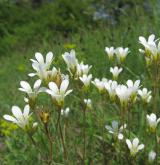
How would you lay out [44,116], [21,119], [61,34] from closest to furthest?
1. [44,116]
2. [21,119]
3. [61,34]

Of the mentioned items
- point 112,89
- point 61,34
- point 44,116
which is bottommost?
point 44,116

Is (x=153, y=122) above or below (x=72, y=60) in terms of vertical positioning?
below

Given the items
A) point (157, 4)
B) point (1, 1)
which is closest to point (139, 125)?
point (157, 4)

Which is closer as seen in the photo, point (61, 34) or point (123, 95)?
point (123, 95)

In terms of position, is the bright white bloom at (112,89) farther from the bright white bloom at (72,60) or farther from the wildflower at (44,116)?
the wildflower at (44,116)

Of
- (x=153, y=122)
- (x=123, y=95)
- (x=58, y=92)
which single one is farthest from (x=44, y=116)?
(x=153, y=122)

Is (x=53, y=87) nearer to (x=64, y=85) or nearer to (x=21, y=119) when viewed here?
(x=64, y=85)

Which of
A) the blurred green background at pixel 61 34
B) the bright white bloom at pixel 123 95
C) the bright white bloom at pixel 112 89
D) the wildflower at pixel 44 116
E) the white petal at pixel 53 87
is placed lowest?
the wildflower at pixel 44 116

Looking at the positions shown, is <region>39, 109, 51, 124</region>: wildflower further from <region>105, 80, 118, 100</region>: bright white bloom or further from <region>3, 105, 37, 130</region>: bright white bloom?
<region>105, 80, 118, 100</region>: bright white bloom

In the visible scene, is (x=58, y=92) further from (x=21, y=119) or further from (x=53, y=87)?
(x=21, y=119)

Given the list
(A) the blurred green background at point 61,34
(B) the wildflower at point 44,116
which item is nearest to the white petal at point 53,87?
(B) the wildflower at point 44,116

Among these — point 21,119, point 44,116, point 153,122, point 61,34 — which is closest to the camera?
point 44,116
